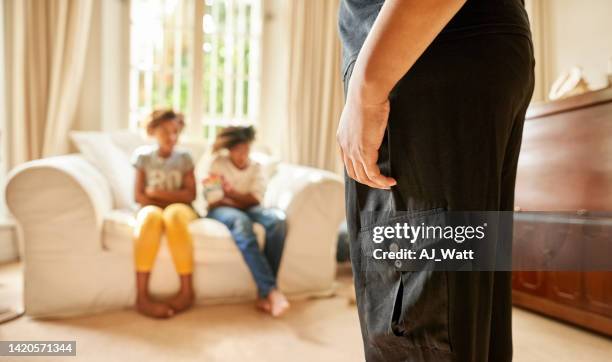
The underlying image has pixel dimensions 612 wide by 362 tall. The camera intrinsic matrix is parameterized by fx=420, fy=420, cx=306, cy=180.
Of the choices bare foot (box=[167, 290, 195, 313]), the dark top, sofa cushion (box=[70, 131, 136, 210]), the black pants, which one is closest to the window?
sofa cushion (box=[70, 131, 136, 210])

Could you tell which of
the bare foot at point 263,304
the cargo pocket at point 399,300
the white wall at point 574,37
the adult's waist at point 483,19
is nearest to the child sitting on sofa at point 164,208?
the bare foot at point 263,304

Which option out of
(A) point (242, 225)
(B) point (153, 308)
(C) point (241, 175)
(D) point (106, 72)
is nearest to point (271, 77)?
(D) point (106, 72)

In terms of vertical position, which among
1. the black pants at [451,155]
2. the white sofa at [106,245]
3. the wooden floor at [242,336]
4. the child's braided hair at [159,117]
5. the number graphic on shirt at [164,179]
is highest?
the child's braided hair at [159,117]

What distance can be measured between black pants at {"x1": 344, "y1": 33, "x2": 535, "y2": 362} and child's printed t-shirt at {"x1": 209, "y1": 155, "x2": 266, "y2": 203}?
1867 millimetres

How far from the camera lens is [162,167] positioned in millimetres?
2207

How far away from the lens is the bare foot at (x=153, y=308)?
183 centimetres

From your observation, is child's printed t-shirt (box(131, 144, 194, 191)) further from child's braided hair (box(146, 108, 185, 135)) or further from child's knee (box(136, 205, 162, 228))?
child's knee (box(136, 205, 162, 228))

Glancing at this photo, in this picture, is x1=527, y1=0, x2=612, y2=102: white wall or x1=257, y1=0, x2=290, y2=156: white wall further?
x1=257, y1=0, x2=290, y2=156: white wall

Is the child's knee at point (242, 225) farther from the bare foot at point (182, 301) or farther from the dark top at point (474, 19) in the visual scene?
the dark top at point (474, 19)

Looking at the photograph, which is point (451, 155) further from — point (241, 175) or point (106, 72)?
point (106, 72)

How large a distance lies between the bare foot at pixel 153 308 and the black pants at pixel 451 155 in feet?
5.16

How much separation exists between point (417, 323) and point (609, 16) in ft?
10.1

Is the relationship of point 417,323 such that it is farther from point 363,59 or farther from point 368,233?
point 363,59

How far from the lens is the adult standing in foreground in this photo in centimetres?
45
